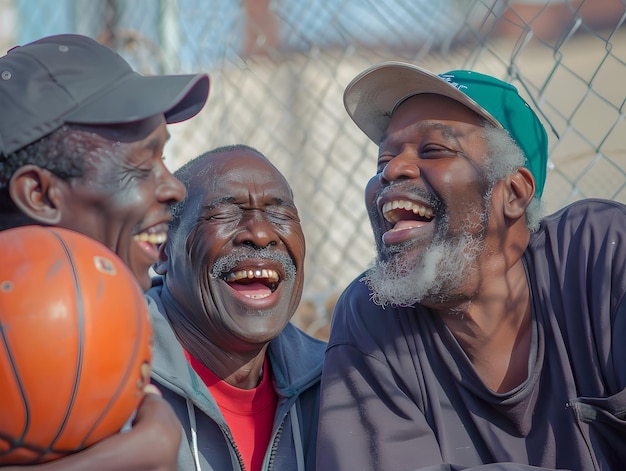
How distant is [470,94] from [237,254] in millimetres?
1026

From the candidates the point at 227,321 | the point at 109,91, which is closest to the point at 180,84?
the point at 109,91

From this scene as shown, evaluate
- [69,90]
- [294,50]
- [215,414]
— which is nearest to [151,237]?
[69,90]

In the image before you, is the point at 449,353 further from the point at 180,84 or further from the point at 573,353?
the point at 180,84

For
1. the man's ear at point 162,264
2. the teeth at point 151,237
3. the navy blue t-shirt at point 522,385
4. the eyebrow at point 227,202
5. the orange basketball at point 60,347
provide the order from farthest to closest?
the man's ear at point 162,264 < the eyebrow at point 227,202 < the navy blue t-shirt at point 522,385 < the teeth at point 151,237 < the orange basketball at point 60,347

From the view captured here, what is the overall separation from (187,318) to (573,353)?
1392mm

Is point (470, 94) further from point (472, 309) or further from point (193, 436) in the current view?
point (193, 436)

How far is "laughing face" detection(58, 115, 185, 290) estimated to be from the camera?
7.29 feet

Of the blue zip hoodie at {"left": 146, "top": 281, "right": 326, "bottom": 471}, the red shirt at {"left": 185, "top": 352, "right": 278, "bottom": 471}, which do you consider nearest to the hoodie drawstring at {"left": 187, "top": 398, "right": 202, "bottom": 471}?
the blue zip hoodie at {"left": 146, "top": 281, "right": 326, "bottom": 471}

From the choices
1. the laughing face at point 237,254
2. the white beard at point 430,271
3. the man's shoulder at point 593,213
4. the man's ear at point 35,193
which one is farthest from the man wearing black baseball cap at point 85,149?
the man's shoulder at point 593,213

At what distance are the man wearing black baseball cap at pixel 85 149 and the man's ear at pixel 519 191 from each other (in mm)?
1306

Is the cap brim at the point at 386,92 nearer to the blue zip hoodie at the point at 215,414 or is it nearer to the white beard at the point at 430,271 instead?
the white beard at the point at 430,271

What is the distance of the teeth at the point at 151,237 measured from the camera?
7.51 ft

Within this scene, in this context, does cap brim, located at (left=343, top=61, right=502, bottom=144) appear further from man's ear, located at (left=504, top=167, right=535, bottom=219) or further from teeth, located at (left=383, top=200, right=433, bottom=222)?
teeth, located at (left=383, top=200, right=433, bottom=222)

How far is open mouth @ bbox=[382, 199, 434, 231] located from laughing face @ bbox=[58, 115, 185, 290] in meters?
1.00
